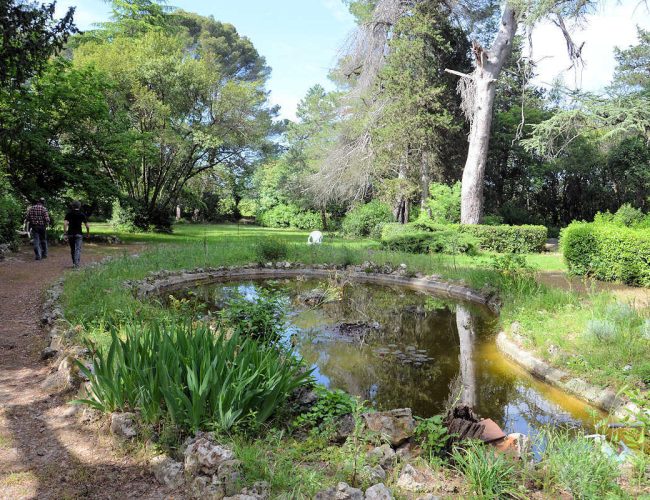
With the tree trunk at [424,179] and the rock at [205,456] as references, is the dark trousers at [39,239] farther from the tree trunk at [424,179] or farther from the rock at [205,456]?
the tree trunk at [424,179]

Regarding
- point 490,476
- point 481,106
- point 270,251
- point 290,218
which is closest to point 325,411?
point 490,476

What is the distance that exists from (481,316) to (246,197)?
30.3m

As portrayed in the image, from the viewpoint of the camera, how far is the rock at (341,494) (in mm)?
2104

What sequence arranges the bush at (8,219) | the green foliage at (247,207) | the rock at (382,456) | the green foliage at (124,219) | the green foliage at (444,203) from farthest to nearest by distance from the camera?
the green foliage at (247,207)
the green foliage at (124,219)
the green foliage at (444,203)
the bush at (8,219)
the rock at (382,456)

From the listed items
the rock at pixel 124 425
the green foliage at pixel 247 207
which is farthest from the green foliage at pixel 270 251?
the green foliage at pixel 247 207

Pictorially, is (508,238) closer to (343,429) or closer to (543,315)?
(543,315)

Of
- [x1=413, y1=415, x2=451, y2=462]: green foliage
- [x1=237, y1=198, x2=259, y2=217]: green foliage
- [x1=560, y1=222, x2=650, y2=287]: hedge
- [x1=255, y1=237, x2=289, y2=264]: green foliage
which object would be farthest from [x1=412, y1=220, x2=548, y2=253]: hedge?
[x1=237, y1=198, x2=259, y2=217]: green foliage

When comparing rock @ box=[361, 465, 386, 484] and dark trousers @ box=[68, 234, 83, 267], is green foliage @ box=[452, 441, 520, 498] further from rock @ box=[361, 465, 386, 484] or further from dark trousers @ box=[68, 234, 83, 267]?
dark trousers @ box=[68, 234, 83, 267]

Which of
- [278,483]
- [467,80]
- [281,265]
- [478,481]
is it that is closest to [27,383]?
[278,483]

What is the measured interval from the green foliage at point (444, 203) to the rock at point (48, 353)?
15091 mm

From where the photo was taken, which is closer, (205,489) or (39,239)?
(205,489)

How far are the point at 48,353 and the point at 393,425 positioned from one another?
3.46 meters

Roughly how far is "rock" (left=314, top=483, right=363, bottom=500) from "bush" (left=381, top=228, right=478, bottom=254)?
12.5 meters

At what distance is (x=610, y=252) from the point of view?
9.54 m
